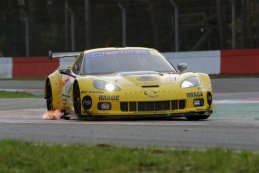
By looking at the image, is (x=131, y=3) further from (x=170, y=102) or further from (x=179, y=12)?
(x=170, y=102)

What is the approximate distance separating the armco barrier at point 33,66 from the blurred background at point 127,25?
71 centimetres

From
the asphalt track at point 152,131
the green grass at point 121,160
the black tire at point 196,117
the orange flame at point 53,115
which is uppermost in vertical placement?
the green grass at point 121,160

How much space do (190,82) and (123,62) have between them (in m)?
1.55

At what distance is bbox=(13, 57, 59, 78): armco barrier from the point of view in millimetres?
29484

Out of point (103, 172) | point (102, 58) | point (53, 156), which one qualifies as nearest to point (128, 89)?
point (102, 58)

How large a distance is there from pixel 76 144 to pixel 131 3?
21027 millimetres

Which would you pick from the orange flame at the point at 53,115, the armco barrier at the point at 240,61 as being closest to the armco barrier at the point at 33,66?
the armco barrier at the point at 240,61

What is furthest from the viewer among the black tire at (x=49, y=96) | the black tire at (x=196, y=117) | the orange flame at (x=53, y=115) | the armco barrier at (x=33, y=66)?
the armco barrier at (x=33, y=66)

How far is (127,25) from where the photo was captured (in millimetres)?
27938

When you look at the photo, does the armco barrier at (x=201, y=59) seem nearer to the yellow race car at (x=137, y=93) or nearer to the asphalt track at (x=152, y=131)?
the asphalt track at (x=152, y=131)

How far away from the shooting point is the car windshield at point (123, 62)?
1171 centimetres

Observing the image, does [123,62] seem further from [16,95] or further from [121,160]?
[16,95]

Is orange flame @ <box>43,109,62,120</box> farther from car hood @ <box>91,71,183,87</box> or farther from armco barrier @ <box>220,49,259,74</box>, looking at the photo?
armco barrier @ <box>220,49,259,74</box>

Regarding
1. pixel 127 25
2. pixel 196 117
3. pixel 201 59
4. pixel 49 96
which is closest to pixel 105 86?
pixel 196 117
